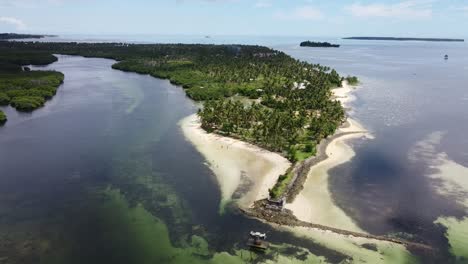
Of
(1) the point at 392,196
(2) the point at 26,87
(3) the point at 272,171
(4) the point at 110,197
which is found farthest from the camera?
(2) the point at 26,87

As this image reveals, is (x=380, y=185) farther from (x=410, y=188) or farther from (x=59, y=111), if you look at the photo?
(x=59, y=111)

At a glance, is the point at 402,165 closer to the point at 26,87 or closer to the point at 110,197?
the point at 110,197

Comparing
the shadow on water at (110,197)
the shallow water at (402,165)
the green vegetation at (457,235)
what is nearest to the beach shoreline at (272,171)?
the shallow water at (402,165)

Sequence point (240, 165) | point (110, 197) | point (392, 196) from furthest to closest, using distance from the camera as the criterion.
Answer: point (240, 165)
point (392, 196)
point (110, 197)

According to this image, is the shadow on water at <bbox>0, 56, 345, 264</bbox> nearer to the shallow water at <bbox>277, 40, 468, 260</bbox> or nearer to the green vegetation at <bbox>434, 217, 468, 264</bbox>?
the shallow water at <bbox>277, 40, 468, 260</bbox>

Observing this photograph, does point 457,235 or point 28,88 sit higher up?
point 28,88

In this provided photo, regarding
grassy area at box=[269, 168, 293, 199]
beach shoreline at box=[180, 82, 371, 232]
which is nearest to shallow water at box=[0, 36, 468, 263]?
beach shoreline at box=[180, 82, 371, 232]

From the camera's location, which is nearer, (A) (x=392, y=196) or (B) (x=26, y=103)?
(A) (x=392, y=196)

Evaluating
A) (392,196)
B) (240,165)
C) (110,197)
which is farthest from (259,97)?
(110,197)
